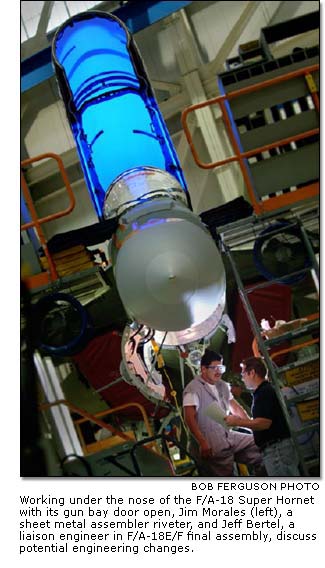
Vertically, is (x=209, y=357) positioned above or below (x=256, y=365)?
above

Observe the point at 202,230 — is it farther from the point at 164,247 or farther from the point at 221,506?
the point at 221,506

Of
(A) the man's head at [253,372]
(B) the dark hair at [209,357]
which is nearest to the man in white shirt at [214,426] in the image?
(B) the dark hair at [209,357]

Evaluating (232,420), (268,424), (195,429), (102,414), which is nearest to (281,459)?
(268,424)

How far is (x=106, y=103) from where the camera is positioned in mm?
4574

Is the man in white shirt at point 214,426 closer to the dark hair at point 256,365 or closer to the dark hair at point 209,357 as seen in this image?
the dark hair at point 209,357

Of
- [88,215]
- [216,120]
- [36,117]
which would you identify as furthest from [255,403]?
[36,117]

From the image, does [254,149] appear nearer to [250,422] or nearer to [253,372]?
[253,372]

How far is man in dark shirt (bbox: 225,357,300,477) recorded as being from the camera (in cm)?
406

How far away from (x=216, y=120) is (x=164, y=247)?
420 cm

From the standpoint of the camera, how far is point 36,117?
300 inches

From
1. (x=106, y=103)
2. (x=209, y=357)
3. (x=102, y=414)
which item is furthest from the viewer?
(x=102, y=414)

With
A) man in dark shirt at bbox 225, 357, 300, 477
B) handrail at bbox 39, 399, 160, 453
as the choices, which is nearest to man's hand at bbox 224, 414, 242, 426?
man in dark shirt at bbox 225, 357, 300, 477

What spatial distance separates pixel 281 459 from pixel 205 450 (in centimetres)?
42

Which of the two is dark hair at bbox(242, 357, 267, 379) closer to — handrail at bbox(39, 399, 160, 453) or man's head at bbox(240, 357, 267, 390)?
man's head at bbox(240, 357, 267, 390)
